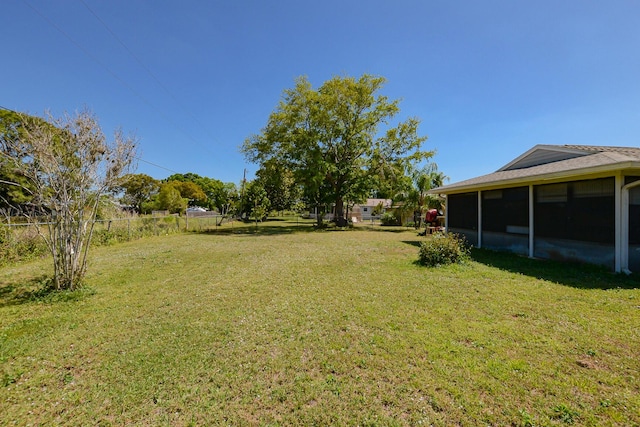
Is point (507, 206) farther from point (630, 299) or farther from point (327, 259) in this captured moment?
point (327, 259)

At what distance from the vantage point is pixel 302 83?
72.1 feet

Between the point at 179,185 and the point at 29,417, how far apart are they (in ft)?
178

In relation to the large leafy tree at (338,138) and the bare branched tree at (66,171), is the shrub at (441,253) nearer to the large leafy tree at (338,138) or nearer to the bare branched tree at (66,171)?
the bare branched tree at (66,171)

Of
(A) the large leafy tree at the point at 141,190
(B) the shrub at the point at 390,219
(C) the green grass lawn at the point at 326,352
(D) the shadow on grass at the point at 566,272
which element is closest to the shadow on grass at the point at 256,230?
(B) the shrub at the point at 390,219

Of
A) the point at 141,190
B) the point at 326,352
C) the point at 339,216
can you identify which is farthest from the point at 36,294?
the point at 141,190

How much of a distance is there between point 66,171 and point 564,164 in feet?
42.1

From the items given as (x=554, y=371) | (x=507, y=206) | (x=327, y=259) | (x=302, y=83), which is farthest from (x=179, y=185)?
(x=554, y=371)

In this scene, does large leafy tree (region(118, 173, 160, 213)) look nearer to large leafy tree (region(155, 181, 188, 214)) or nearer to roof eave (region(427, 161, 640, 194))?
large leafy tree (region(155, 181, 188, 214))

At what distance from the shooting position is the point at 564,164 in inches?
318

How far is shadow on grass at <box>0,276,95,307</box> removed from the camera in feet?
16.5

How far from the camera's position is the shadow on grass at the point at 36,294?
5020 mm

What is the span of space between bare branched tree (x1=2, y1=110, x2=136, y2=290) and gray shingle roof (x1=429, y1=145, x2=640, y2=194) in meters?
10.8

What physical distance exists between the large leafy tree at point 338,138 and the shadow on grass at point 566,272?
45.9 ft

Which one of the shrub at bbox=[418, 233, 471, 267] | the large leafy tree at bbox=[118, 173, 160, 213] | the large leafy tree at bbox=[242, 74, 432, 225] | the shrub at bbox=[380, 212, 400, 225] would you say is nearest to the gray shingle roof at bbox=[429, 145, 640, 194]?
the shrub at bbox=[418, 233, 471, 267]
